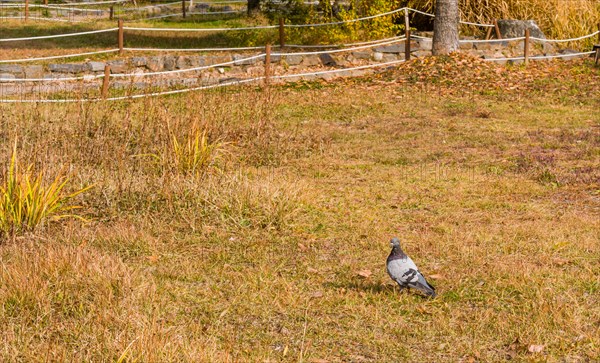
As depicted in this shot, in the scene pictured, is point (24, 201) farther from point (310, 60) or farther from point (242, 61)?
point (310, 60)

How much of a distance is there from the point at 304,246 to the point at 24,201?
2296 mm

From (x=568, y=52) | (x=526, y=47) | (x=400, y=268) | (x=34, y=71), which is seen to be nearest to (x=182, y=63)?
(x=34, y=71)

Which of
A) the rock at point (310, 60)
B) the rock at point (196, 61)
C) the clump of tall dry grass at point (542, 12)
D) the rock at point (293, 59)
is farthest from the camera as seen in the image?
the clump of tall dry grass at point (542, 12)

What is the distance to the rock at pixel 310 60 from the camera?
18469 millimetres

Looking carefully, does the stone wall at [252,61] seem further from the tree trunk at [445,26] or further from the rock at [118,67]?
the tree trunk at [445,26]

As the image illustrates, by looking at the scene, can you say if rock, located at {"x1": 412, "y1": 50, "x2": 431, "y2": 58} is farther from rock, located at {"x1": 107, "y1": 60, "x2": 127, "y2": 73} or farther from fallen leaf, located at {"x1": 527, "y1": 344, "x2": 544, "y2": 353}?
fallen leaf, located at {"x1": 527, "y1": 344, "x2": 544, "y2": 353}

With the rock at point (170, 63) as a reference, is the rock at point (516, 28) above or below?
above

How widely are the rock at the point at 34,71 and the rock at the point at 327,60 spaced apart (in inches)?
219

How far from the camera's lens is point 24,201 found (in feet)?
23.9

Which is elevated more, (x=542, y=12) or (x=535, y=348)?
(x=542, y=12)

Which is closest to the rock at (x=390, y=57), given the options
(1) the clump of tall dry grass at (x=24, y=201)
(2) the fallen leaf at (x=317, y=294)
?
(1) the clump of tall dry grass at (x=24, y=201)

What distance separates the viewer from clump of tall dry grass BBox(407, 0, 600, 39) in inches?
837

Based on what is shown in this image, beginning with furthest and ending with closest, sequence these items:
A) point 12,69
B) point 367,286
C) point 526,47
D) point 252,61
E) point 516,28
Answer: point 516,28
point 526,47
point 252,61
point 12,69
point 367,286

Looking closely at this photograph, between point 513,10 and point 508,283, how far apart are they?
16167 millimetres
